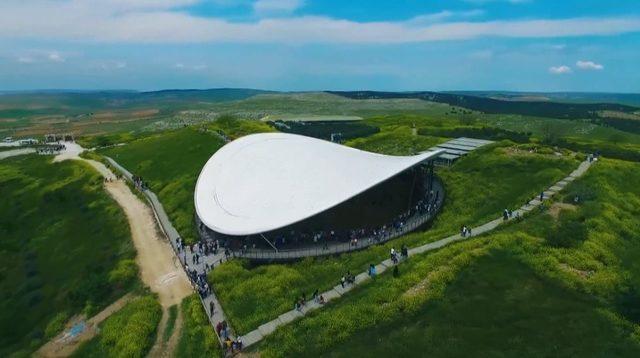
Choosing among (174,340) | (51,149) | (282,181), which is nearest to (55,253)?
(282,181)

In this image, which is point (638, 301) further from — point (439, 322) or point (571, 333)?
point (439, 322)

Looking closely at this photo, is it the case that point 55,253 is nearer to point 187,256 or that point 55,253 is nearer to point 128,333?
point 187,256

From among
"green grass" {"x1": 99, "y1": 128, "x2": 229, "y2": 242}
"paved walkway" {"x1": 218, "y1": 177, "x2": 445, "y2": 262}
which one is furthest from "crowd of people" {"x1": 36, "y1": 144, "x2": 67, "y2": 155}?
"paved walkway" {"x1": 218, "y1": 177, "x2": 445, "y2": 262}

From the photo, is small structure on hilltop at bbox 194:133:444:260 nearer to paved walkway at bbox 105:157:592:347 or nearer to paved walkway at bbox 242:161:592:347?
paved walkway at bbox 105:157:592:347

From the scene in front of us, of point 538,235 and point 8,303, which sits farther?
point 8,303

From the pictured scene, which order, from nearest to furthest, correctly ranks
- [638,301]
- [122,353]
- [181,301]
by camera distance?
Result: [638,301] → [122,353] → [181,301]

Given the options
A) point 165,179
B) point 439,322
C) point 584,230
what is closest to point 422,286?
point 439,322

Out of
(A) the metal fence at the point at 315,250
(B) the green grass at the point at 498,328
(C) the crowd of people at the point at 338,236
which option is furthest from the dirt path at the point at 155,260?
(B) the green grass at the point at 498,328
